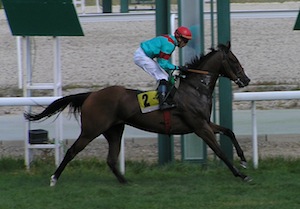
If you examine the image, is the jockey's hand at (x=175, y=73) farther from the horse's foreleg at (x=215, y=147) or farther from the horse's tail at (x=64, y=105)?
the horse's tail at (x=64, y=105)

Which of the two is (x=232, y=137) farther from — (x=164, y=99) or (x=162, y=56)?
(x=162, y=56)

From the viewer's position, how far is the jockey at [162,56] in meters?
8.55

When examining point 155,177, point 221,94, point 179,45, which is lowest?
point 155,177

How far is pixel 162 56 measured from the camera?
8562 millimetres

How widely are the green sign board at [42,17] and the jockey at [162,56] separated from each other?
1.17 m

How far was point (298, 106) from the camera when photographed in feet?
44.3

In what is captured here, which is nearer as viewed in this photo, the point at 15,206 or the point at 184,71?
the point at 15,206

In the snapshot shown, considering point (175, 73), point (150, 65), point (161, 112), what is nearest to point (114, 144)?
point (161, 112)

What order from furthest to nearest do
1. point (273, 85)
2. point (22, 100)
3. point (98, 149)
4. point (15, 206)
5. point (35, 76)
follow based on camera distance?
point (35, 76) < point (273, 85) < point (98, 149) < point (22, 100) < point (15, 206)

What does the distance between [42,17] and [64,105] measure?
1276 mm

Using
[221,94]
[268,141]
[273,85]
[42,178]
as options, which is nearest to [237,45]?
[273,85]

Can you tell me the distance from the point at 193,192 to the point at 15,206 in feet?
5.56

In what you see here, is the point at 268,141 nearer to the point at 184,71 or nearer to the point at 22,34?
the point at 184,71

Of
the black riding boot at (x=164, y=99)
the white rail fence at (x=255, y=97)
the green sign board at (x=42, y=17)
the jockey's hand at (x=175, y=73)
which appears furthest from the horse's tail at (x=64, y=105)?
the white rail fence at (x=255, y=97)
